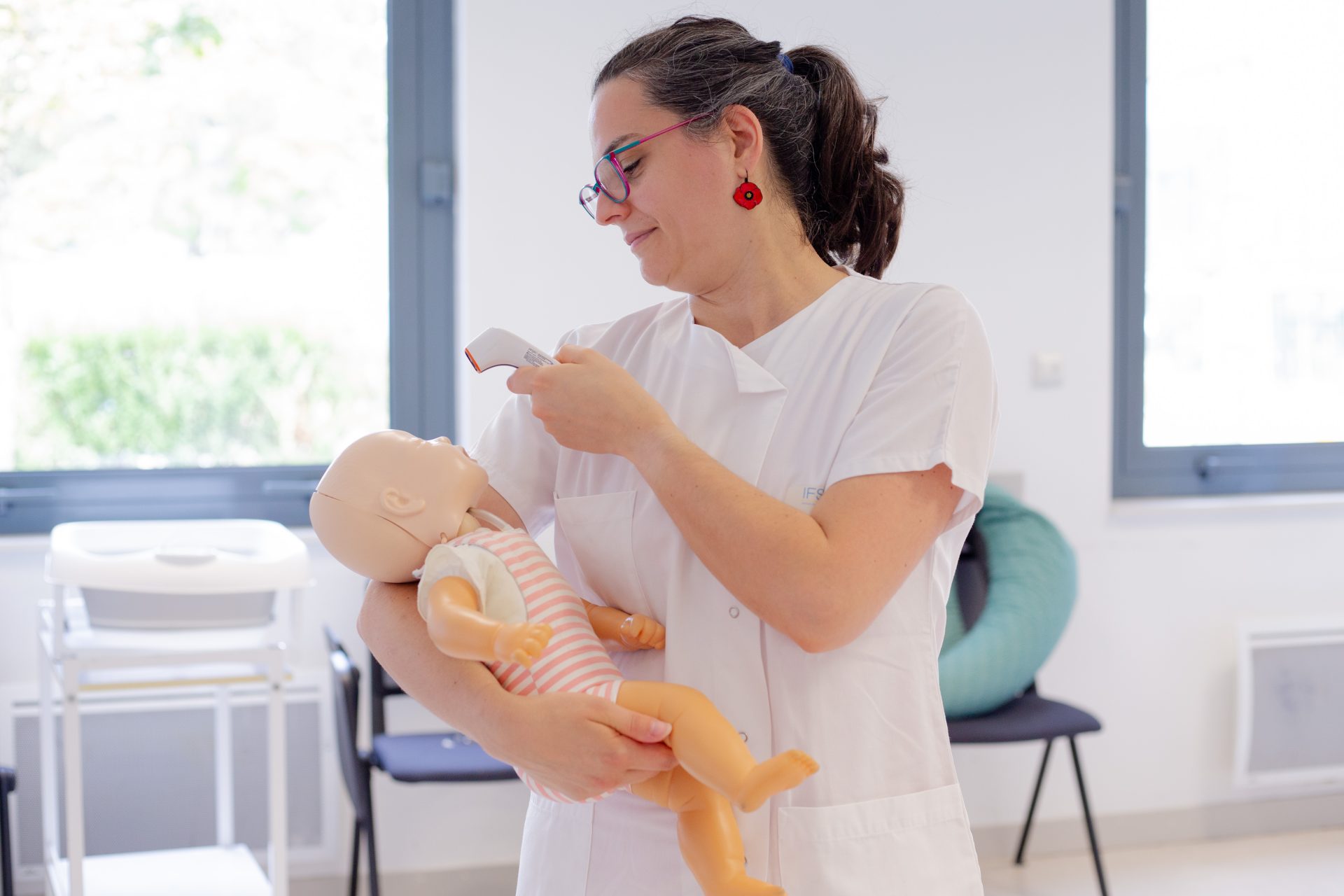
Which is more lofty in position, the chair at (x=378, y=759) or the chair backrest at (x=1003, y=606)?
the chair backrest at (x=1003, y=606)

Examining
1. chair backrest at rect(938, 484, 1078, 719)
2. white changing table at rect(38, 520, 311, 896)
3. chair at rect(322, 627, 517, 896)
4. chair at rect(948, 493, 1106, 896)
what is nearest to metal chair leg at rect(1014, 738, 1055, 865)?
chair at rect(948, 493, 1106, 896)

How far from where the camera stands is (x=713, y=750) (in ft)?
3.21

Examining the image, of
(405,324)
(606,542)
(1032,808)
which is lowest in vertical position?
(1032,808)

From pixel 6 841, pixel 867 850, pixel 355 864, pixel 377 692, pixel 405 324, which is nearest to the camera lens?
pixel 867 850

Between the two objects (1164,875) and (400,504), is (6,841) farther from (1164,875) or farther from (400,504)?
(1164,875)

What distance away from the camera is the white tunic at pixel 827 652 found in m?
1.05

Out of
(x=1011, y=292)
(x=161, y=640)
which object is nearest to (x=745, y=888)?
(x=161, y=640)

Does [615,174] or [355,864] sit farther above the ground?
[615,174]

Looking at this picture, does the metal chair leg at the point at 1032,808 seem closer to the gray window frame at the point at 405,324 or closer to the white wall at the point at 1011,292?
the white wall at the point at 1011,292

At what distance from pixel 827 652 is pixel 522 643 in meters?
0.28

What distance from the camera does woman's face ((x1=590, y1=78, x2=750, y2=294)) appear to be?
1.18 metres

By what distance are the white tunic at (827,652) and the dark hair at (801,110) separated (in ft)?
0.40

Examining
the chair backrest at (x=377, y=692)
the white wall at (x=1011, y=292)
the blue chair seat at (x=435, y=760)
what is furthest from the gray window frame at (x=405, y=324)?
the blue chair seat at (x=435, y=760)

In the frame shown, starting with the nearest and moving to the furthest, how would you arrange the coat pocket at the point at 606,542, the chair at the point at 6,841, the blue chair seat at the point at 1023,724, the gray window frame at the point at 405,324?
the coat pocket at the point at 606,542 < the chair at the point at 6,841 < the blue chair seat at the point at 1023,724 < the gray window frame at the point at 405,324
